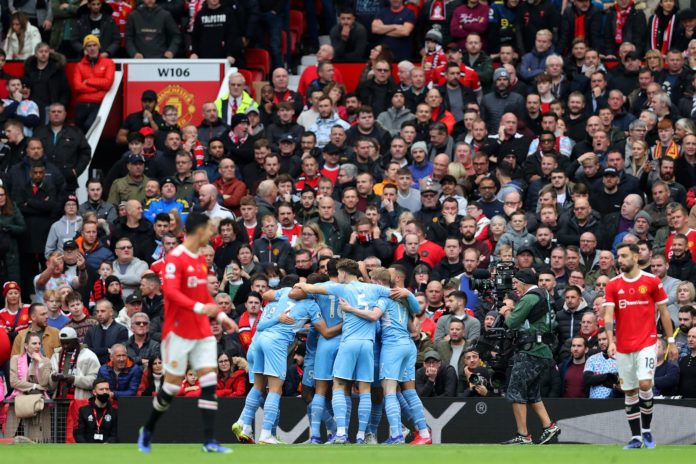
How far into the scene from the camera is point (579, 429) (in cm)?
1966

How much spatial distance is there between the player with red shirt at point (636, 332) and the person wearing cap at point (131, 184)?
1020 centimetres

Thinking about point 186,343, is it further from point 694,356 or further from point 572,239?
point 572,239

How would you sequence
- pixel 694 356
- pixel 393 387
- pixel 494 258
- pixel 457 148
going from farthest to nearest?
pixel 457 148
pixel 494 258
pixel 694 356
pixel 393 387

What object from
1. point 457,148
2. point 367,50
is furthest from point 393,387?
point 367,50

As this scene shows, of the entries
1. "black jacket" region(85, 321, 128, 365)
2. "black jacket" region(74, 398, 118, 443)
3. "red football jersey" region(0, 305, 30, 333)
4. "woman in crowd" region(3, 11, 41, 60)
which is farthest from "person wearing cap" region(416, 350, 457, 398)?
"woman in crowd" region(3, 11, 41, 60)

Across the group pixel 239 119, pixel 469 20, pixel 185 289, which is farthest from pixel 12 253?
pixel 185 289

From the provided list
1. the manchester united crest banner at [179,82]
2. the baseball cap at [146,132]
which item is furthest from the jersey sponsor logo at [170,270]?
the manchester united crest banner at [179,82]

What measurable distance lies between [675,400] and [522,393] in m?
2.69

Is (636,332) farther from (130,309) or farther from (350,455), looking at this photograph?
(130,309)

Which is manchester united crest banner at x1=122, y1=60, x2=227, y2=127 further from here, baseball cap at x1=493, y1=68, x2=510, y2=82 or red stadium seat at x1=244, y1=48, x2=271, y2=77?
baseball cap at x1=493, y1=68, x2=510, y2=82

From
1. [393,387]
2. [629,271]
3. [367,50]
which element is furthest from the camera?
[367,50]

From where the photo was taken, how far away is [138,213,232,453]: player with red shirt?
13984 mm

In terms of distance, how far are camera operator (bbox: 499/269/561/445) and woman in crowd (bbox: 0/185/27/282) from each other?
31.4ft

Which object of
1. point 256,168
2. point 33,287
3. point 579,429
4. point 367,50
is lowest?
point 579,429
